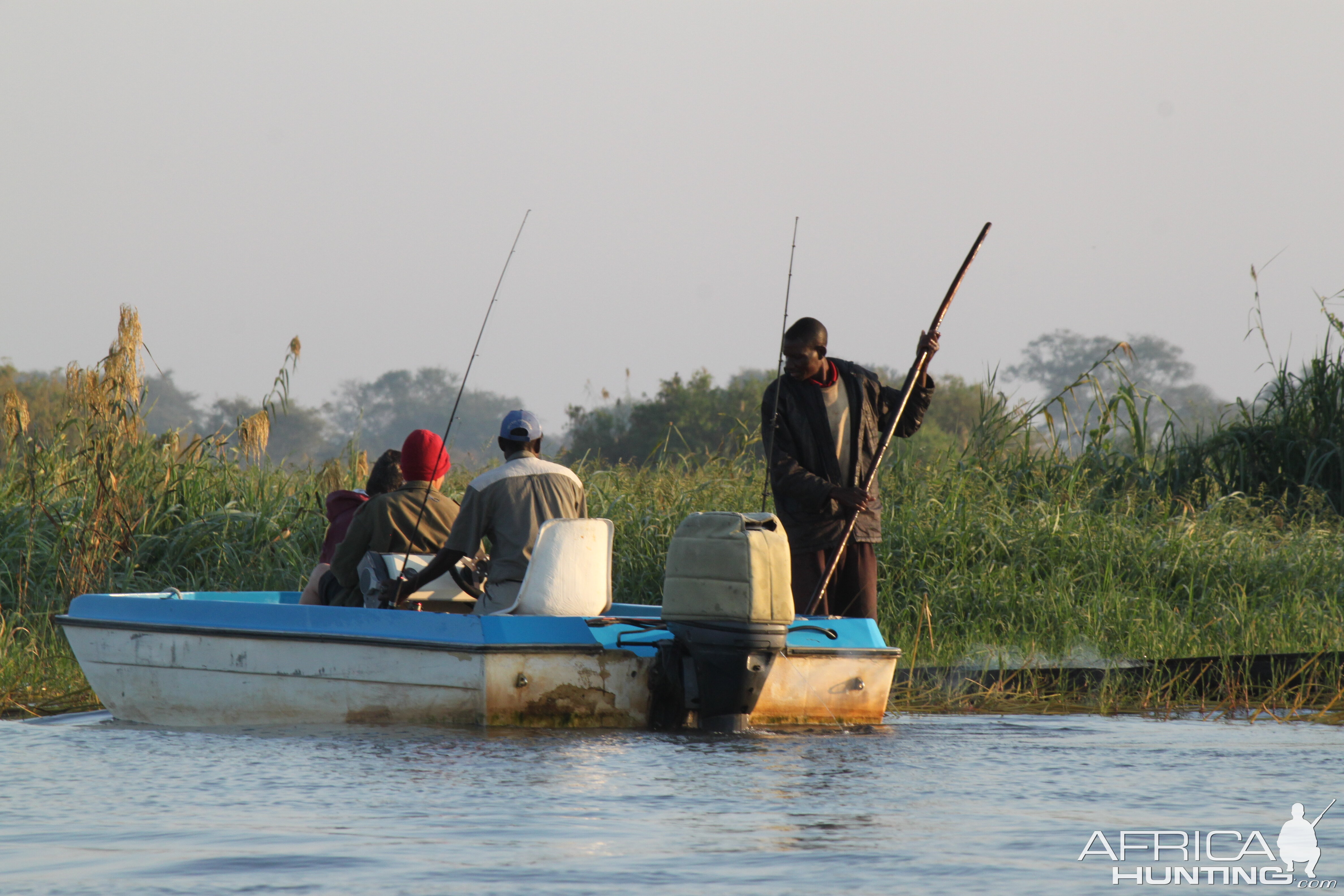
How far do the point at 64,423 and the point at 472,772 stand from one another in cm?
602

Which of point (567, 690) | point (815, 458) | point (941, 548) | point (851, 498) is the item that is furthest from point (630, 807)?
point (941, 548)

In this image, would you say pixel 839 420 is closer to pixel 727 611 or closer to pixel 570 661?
pixel 727 611

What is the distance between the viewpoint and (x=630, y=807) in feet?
16.6

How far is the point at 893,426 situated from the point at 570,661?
5.95 feet

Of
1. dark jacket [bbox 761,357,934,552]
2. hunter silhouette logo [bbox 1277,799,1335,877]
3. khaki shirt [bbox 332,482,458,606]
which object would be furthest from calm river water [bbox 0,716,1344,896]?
dark jacket [bbox 761,357,934,552]

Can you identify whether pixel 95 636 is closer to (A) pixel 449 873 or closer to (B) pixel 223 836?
(B) pixel 223 836

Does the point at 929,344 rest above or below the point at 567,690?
above

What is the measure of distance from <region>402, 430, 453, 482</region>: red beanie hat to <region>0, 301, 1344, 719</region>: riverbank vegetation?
7.51 ft

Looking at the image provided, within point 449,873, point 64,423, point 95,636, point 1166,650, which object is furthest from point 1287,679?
point 64,423

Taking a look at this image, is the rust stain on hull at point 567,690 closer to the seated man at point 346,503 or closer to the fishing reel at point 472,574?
the fishing reel at point 472,574

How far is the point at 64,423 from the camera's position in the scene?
10.6 m

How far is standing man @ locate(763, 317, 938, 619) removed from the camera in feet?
23.7

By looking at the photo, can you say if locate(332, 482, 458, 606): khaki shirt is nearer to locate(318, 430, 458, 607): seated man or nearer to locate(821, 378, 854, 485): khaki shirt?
locate(318, 430, 458, 607): seated man

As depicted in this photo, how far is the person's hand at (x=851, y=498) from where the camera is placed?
713 centimetres
